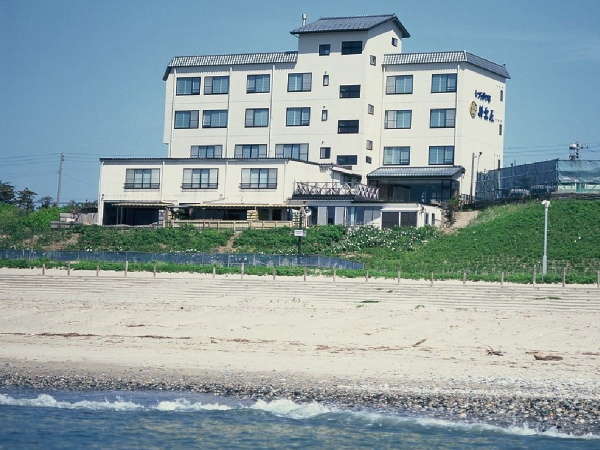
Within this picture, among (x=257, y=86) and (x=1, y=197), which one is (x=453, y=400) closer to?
(x=257, y=86)

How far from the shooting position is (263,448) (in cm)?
2158

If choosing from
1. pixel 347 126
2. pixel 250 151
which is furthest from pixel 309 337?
pixel 250 151

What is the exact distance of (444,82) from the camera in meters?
75.6

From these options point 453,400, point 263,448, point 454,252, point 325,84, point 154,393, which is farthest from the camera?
point 325,84

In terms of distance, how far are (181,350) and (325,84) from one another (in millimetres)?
49355

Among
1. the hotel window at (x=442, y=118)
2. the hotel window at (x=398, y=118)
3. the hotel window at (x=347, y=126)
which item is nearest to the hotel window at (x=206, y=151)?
the hotel window at (x=347, y=126)

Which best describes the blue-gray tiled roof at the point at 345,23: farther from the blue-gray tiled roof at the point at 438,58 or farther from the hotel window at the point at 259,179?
the hotel window at the point at 259,179

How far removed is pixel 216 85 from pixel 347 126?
12376 millimetres

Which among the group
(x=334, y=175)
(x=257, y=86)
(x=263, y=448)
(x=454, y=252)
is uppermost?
(x=257, y=86)

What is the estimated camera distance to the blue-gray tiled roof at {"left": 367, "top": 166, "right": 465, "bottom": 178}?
7300cm

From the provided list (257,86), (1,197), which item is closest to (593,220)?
(257,86)

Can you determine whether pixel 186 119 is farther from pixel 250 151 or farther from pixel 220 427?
pixel 220 427

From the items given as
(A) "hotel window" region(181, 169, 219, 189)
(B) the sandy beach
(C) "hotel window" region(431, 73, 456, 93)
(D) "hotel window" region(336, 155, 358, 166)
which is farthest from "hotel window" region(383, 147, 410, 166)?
(B) the sandy beach

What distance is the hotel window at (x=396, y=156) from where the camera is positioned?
7631cm
